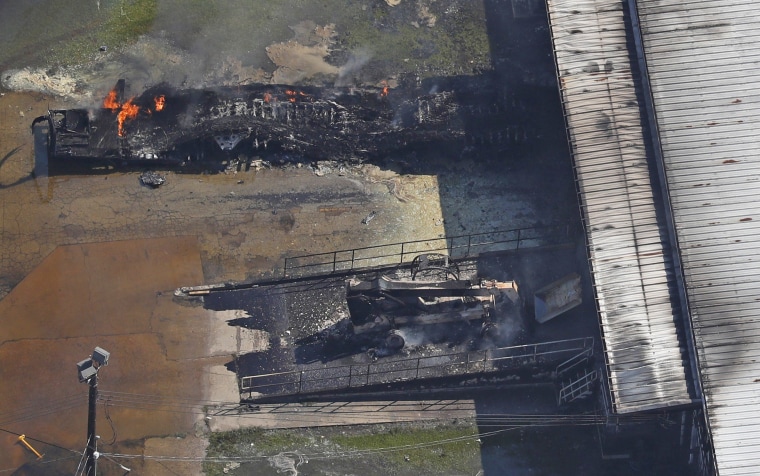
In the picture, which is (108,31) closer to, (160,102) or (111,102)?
(111,102)

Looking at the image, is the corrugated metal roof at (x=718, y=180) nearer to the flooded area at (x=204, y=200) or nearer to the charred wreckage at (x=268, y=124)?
the flooded area at (x=204, y=200)

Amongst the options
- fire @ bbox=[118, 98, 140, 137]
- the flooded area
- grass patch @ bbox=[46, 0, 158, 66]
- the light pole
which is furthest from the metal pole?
grass patch @ bbox=[46, 0, 158, 66]

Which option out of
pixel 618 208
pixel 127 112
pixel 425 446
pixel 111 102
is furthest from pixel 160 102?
pixel 618 208

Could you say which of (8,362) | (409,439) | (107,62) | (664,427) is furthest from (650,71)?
(8,362)

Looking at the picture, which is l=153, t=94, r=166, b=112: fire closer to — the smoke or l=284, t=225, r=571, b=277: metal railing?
the smoke

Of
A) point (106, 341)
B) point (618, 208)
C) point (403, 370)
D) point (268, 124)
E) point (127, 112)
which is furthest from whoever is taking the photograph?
point (127, 112)

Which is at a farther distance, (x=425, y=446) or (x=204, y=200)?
(x=204, y=200)
